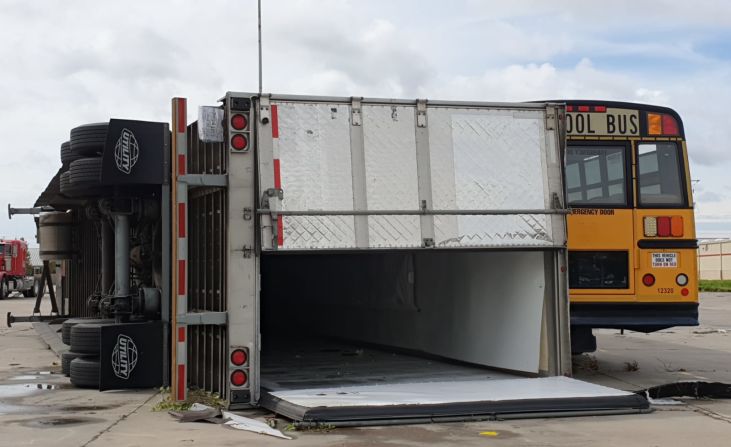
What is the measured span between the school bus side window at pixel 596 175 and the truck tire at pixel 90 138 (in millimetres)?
5351

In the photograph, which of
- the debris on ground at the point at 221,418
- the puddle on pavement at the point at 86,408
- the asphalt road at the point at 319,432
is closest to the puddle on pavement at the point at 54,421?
the asphalt road at the point at 319,432

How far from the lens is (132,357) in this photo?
981 cm

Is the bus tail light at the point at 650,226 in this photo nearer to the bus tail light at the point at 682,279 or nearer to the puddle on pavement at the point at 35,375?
the bus tail light at the point at 682,279

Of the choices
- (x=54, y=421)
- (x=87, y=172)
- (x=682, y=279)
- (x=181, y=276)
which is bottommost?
(x=54, y=421)

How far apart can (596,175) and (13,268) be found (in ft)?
116

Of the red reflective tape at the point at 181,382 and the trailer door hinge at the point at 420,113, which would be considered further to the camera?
the trailer door hinge at the point at 420,113

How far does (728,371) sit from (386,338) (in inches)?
186

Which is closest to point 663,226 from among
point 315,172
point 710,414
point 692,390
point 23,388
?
point 692,390

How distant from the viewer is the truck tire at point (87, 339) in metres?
10.2

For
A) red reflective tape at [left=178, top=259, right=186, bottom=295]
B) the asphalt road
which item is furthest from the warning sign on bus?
red reflective tape at [left=178, top=259, right=186, bottom=295]

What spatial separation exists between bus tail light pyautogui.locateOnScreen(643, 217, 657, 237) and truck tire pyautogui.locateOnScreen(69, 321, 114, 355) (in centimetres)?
628

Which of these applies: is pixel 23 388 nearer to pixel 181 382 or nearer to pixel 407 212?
pixel 181 382

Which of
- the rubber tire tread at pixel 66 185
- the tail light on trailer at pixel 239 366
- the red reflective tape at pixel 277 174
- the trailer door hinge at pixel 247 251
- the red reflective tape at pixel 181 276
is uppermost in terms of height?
the rubber tire tread at pixel 66 185

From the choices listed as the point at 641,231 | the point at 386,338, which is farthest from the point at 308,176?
the point at 386,338
